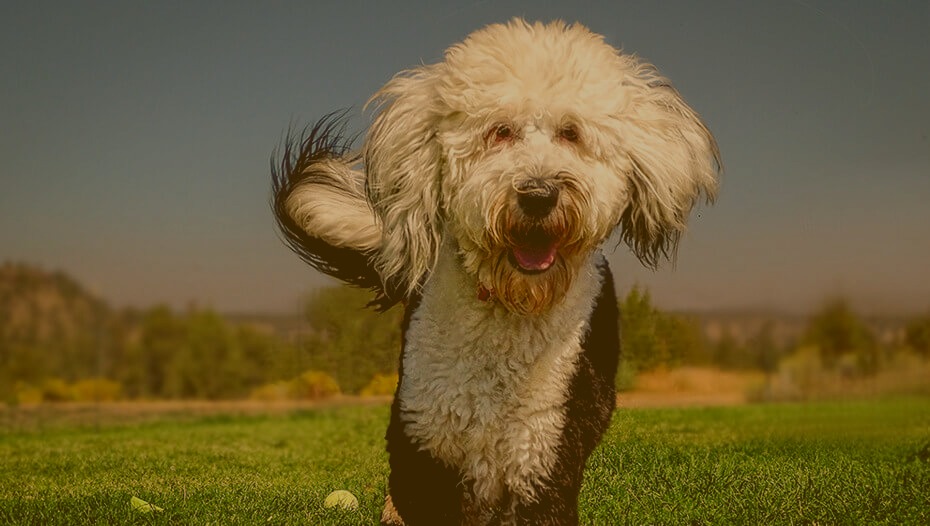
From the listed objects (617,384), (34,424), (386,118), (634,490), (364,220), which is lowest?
(34,424)

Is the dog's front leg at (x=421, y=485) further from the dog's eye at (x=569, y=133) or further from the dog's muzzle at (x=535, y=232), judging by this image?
the dog's eye at (x=569, y=133)

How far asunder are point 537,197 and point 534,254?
24 centimetres

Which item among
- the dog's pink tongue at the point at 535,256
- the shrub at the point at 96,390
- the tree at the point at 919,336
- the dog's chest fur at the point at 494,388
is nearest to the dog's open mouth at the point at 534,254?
the dog's pink tongue at the point at 535,256

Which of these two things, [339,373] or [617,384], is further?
[339,373]

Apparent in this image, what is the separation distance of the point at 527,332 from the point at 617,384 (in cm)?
66

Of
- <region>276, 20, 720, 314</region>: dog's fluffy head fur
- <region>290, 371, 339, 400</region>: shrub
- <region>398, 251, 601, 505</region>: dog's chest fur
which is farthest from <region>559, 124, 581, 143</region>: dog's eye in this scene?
<region>290, 371, 339, 400</region>: shrub

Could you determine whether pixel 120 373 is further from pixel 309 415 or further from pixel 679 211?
pixel 679 211

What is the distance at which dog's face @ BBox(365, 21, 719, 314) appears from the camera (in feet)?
9.82

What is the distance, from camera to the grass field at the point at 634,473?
13.7ft

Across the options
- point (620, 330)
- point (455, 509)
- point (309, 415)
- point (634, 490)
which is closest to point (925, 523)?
point (634, 490)

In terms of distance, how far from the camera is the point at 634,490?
444cm

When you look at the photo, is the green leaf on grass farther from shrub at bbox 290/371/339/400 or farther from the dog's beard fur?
shrub at bbox 290/371/339/400

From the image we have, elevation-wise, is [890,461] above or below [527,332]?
below

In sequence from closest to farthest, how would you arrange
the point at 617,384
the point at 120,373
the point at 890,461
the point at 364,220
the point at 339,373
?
the point at 617,384 < the point at 364,220 < the point at 890,461 < the point at 339,373 < the point at 120,373
